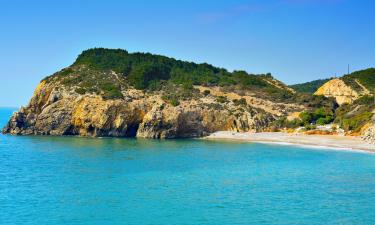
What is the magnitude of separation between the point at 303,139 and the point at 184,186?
3739cm

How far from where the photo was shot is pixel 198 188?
33781 mm

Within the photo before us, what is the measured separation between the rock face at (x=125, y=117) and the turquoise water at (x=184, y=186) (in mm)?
18661

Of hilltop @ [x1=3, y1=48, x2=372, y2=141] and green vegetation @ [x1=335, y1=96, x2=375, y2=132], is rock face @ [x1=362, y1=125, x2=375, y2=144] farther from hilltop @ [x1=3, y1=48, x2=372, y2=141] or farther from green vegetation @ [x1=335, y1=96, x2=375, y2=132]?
hilltop @ [x1=3, y1=48, x2=372, y2=141]

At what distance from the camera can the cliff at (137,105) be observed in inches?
3019

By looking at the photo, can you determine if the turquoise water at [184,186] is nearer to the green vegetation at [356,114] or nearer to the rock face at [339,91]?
the green vegetation at [356,114]

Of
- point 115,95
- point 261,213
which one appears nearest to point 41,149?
point 115,95

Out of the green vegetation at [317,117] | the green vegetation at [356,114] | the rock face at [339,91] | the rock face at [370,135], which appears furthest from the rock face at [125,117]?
the rock face at [339,91]

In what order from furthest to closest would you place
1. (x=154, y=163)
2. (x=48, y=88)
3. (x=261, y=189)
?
(x=48, y=88) < (x=154, y=163) < (x=261, y=189)

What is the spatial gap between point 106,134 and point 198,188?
4548 centimetres

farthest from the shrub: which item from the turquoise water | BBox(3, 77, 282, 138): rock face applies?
the turquoise water

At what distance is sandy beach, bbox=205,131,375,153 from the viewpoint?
195 feet

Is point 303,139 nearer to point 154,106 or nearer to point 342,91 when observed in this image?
point 154,106

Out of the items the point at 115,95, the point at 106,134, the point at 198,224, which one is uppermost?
the point at 115,95

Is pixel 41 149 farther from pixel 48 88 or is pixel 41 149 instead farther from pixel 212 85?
pixel 212 85
